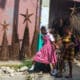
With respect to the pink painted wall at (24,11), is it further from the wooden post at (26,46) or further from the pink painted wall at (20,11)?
the wooden post at (26,46)

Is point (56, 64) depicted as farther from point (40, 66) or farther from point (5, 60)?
point (5, 60)

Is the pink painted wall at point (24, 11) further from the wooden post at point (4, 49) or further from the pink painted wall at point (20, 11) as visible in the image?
the wooden post at point (4, 49)

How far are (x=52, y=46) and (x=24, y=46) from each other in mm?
2230

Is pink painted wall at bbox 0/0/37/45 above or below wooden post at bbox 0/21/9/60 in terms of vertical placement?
above

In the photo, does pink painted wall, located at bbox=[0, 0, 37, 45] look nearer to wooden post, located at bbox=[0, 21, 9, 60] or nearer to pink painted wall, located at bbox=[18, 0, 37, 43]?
pink painted wall, located at bbox=[18, 0, 37, 43]

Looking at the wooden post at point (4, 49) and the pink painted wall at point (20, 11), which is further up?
the pink painted wall at point (20, 11)

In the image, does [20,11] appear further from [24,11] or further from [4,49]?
[4,49]

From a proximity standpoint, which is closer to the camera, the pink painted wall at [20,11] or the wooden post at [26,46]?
the pink painted wall at [20,11]

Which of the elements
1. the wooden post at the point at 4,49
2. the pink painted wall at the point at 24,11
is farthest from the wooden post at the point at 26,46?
the wooden post at the point at 4,49

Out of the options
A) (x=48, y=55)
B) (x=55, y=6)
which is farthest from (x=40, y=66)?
(x=55, y=6)

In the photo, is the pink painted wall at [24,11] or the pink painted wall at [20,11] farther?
the pink painted wall at [24,11]

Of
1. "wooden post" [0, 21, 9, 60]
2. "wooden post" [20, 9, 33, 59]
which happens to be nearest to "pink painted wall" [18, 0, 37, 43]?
"wooden post" [20, 9, 33, 59]

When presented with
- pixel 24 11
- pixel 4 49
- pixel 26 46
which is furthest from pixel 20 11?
pixel 4 49

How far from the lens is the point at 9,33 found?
1268 cm
